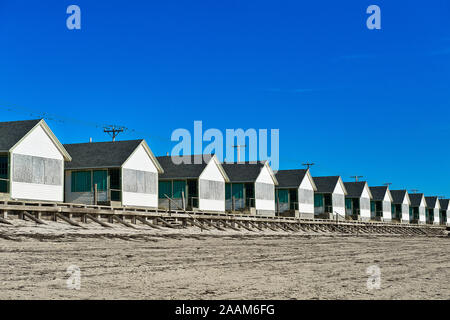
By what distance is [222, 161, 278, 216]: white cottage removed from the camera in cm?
5194

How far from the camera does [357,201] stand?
7588cm

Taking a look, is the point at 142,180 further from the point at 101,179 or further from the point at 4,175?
the point at 4,175

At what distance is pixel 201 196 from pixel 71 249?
27.7 metres

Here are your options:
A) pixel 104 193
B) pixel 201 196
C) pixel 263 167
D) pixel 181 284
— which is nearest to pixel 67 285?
pixel 181 284

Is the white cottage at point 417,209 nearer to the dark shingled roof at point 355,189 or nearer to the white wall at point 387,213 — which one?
the white wall at point 387,213

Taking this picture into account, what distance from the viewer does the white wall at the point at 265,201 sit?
5244cm

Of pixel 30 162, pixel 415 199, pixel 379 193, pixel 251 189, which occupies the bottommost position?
pixel 415 199

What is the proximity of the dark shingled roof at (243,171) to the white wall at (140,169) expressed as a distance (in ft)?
44.0

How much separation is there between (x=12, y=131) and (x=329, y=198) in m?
43.2

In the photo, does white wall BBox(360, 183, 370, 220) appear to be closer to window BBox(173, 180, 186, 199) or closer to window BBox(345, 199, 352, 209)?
window BBox(345, 199, 352, 209)

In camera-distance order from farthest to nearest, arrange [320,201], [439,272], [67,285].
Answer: [320,201] → [439,272] → [67,285]

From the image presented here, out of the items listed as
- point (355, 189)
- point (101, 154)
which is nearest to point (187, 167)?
point (101, 154)

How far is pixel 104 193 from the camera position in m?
37.1
